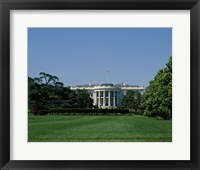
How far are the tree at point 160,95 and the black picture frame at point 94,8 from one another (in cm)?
689

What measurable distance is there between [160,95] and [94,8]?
779 cm

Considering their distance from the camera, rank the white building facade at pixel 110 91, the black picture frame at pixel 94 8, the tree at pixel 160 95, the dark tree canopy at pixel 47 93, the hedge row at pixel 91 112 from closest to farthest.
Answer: the black picture frame at pixel 94 8 → the dark tree canopy at pixel 47 93 → the tree at pixel 160 95 → the white building facade at pixel 110 91 → the hedge row at pixel 91 112

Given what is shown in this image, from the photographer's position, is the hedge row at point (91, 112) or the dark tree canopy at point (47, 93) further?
the hedge row at point (91, 112)

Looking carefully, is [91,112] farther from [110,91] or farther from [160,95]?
[160,95]

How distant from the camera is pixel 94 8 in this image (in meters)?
2.33

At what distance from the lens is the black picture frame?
2309 mm

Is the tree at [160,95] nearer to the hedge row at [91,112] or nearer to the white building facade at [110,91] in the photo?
the white building facade at [110,91]

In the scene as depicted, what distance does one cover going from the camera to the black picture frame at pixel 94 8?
2.31 m

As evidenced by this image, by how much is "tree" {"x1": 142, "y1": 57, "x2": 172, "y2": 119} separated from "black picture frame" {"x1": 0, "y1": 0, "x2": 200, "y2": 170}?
271 inches

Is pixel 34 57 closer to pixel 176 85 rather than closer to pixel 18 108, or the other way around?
pixel 18 108

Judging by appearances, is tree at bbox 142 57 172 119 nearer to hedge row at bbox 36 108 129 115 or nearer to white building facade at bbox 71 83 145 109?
white building facade at bbox 71 83 145 109

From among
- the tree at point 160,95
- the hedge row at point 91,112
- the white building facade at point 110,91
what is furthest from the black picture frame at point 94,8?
the hedge row at point 91,112

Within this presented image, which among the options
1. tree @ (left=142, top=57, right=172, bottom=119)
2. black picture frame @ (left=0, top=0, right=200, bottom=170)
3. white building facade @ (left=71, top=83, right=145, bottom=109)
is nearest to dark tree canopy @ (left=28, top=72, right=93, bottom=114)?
white building facade @ (left=71, top=83, right=145, bottom=109)

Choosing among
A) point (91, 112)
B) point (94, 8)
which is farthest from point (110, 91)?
point (94, 8)
